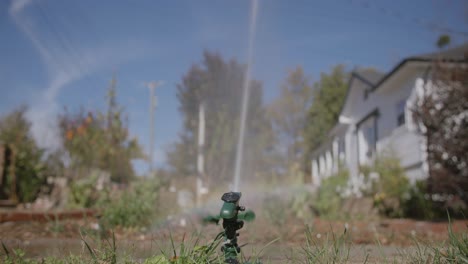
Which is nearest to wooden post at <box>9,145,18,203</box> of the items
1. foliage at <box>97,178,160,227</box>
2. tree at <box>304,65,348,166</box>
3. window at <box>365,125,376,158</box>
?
foliage at <box>97,178,160,227</box>

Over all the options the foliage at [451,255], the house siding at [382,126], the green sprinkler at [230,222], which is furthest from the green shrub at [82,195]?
the foliage at [451,255]

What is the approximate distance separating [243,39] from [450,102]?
189 inches

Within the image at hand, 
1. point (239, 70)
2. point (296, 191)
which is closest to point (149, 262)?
point (296, 191)

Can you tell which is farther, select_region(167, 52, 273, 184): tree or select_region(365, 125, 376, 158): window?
select_region(365, 125, 376, 158): window

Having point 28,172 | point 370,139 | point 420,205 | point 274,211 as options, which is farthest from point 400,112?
point 28,172

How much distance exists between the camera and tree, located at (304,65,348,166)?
121 feet

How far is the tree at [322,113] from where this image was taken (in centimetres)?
3700

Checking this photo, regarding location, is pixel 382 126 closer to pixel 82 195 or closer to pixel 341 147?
pixel 341 147

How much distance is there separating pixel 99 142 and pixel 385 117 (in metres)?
10.9

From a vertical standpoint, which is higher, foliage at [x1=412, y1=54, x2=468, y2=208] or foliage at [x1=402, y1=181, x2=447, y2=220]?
foliage at [x1=412, y1=54, x2=468, y2=208]

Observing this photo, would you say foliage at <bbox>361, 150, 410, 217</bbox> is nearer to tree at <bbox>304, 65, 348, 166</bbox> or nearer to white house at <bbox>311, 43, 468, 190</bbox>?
white house at <bbox>311, 43, 468, 190</bbox>

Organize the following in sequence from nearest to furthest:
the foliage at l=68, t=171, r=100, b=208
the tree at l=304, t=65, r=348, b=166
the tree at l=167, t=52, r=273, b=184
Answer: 1. the foliage at l=68, t=171, r=100, b=208
2. the tree at l=167, t=52, r=273, b=184
3. the tree at l=304, t=65, r=348, b=166

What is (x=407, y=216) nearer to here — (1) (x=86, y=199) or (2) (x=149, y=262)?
(1) (x=86, y=199)

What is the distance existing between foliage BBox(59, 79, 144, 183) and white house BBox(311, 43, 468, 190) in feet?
29.4
